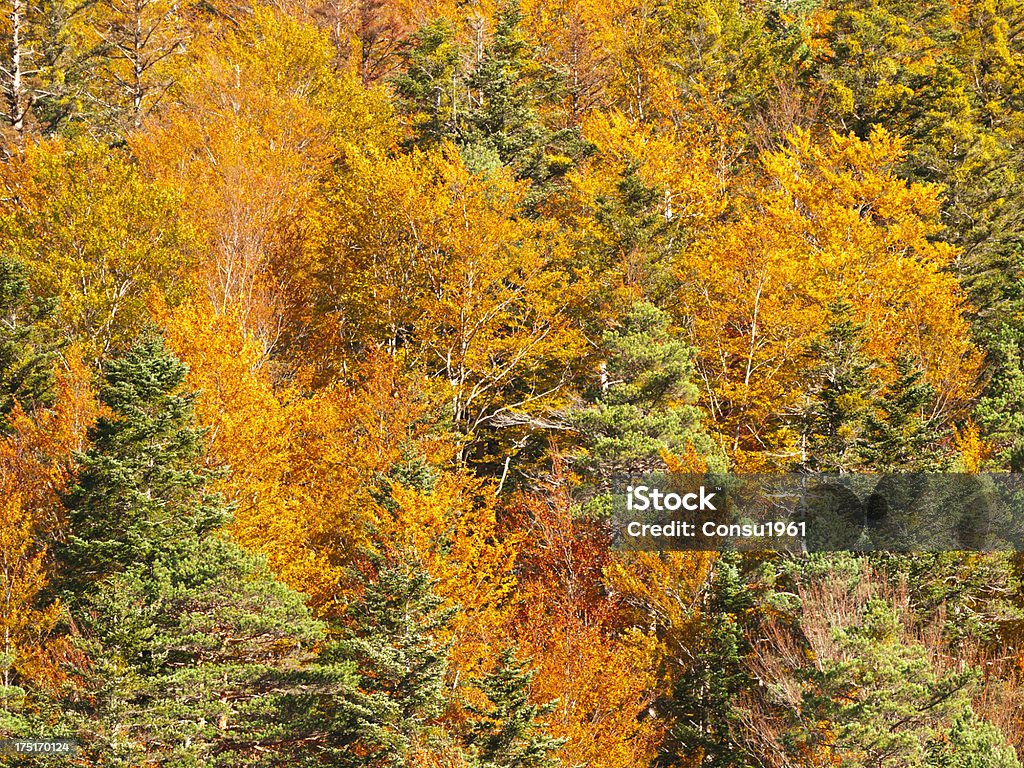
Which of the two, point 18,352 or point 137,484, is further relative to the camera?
point 18,352

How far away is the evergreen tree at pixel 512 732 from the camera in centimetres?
1973

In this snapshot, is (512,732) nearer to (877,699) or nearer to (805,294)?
(877,699)

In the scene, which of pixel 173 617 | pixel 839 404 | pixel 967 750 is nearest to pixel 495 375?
pixel 839 404

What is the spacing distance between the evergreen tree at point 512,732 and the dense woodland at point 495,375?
6 cm

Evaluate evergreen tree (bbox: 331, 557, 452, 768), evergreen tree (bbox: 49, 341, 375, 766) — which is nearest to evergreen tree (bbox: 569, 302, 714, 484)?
evergreen tree (bbox: 331, 557, 452, 768)

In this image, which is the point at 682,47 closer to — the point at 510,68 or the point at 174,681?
the point at 510,68

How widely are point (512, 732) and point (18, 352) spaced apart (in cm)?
1570

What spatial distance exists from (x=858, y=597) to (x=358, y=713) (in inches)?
398

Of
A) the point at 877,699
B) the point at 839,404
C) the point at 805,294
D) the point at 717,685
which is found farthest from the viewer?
the point at 805,294

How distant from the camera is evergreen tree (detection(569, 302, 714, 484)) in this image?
27.7 m

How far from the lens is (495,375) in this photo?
3428 centimetres

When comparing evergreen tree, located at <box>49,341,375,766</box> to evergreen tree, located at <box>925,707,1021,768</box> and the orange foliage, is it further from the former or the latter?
evergreen tree, located at <box>925,707,1021,768</box>

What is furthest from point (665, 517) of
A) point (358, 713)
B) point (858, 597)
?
point (358, 713)

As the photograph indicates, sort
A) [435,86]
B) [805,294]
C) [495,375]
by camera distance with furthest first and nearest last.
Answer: [435,86] → [805,294] → [495,375]
